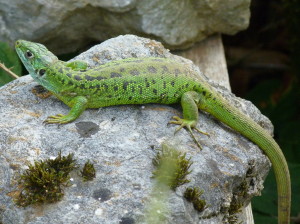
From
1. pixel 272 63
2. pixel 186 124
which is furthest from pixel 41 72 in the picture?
pixel 272 63

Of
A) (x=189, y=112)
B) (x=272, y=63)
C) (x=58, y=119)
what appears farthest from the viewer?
(x=272, y=63)

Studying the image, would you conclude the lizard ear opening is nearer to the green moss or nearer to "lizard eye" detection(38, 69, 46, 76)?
"lizard eye" detection(38, 69, 46, 76)

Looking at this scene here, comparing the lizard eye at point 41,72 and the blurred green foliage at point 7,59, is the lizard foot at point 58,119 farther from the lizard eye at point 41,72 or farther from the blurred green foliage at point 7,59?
the blurred green foliage at point 7,59

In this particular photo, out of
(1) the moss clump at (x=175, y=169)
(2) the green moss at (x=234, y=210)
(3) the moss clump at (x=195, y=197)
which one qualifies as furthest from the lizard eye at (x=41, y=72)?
(2) the green moss at (x=234, y=210)

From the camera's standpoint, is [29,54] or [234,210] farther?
[29,54]

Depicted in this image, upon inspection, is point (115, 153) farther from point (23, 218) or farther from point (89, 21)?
point (89, 21)

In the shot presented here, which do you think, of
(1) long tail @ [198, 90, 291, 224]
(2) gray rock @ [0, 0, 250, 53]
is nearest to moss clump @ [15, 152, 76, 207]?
(1) long tail @ [198, 90, 291, 224]

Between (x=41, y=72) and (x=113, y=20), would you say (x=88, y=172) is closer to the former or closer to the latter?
(x=41, y=72)

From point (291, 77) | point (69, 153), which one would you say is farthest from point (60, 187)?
point (291, 77)
